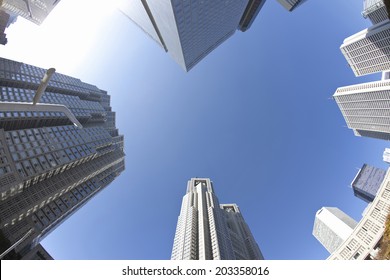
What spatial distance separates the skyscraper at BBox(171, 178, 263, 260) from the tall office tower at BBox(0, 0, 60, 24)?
547ft

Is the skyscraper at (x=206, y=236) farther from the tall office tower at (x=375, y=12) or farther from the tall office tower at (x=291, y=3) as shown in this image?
the tall office tower at (x=375, y=12)

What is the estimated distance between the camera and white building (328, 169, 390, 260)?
6425cm

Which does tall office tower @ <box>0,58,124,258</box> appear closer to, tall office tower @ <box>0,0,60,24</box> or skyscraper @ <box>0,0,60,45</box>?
skyscraper @ <box>0,0,60,45</box>

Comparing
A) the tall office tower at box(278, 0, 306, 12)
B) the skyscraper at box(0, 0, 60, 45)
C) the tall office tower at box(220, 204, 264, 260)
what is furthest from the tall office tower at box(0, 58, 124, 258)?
the tall office tower at box(278, 0, 306, 12)

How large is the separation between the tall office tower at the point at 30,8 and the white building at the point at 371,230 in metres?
195

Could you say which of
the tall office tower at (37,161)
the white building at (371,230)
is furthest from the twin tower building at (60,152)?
the white building at (371,230)

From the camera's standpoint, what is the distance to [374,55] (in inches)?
7259

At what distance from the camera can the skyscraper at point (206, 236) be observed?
121 metres

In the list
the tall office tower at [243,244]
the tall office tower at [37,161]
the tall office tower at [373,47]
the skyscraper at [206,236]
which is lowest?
the tall office tower at [243,244]

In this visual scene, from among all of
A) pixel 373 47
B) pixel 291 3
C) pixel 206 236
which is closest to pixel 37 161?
pixel 206 236
